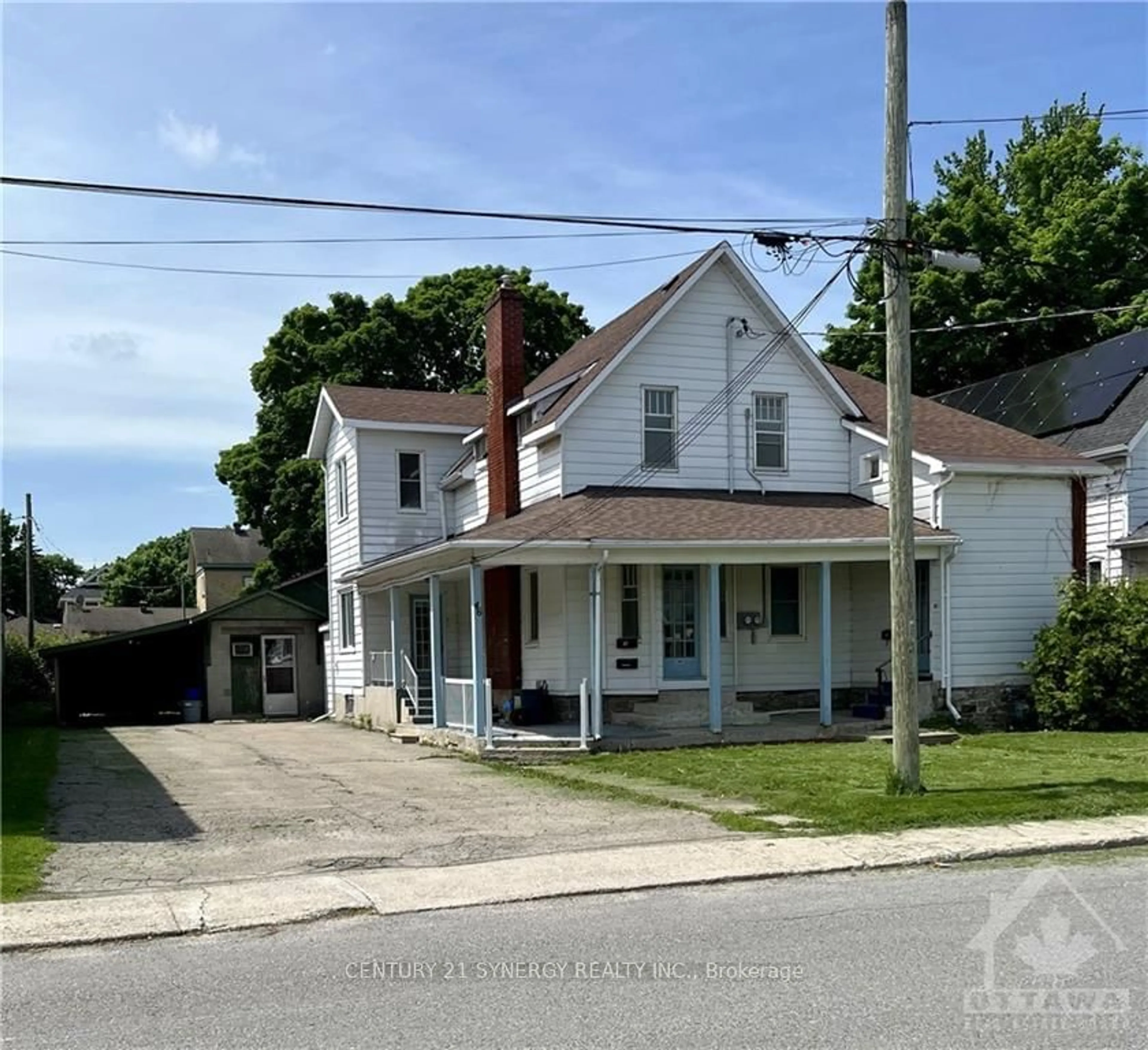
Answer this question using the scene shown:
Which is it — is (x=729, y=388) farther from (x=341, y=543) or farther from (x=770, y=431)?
(x=341, y=543)

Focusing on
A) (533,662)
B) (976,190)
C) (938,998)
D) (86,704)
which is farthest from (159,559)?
(938,998)

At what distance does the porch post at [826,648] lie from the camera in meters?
19.2

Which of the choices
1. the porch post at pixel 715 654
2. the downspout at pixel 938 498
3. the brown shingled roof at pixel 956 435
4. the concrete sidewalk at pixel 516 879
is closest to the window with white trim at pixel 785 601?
the downspout at pixel 938 498

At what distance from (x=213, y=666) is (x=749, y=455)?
16.0m

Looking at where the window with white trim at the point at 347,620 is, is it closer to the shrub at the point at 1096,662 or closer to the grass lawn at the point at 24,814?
the grass lawn at the point at 24,814

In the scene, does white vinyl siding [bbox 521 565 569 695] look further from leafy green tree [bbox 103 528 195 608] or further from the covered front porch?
leafy green tree [bbox 103 528 195 608]

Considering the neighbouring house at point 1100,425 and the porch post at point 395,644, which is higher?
the neighbouring house at point 1100,425

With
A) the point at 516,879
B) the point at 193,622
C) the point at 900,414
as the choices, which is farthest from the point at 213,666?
the point at 516,879

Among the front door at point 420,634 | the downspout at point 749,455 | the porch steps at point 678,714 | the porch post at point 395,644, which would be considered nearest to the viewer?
the porch steps at point 678,714

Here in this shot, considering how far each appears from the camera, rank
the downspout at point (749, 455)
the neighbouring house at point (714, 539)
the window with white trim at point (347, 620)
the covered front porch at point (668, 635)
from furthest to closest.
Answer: the window with white trim at point (347, 620) → the downspout at point (749, 455) → the neighbouring house at point (714, 539) → the covered front porch at point (668, 635)

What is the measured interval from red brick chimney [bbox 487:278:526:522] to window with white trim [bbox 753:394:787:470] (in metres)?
4.70

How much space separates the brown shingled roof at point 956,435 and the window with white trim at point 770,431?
4.92 feet

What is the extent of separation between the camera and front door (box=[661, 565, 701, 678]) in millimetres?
20562

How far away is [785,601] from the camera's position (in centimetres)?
2181
